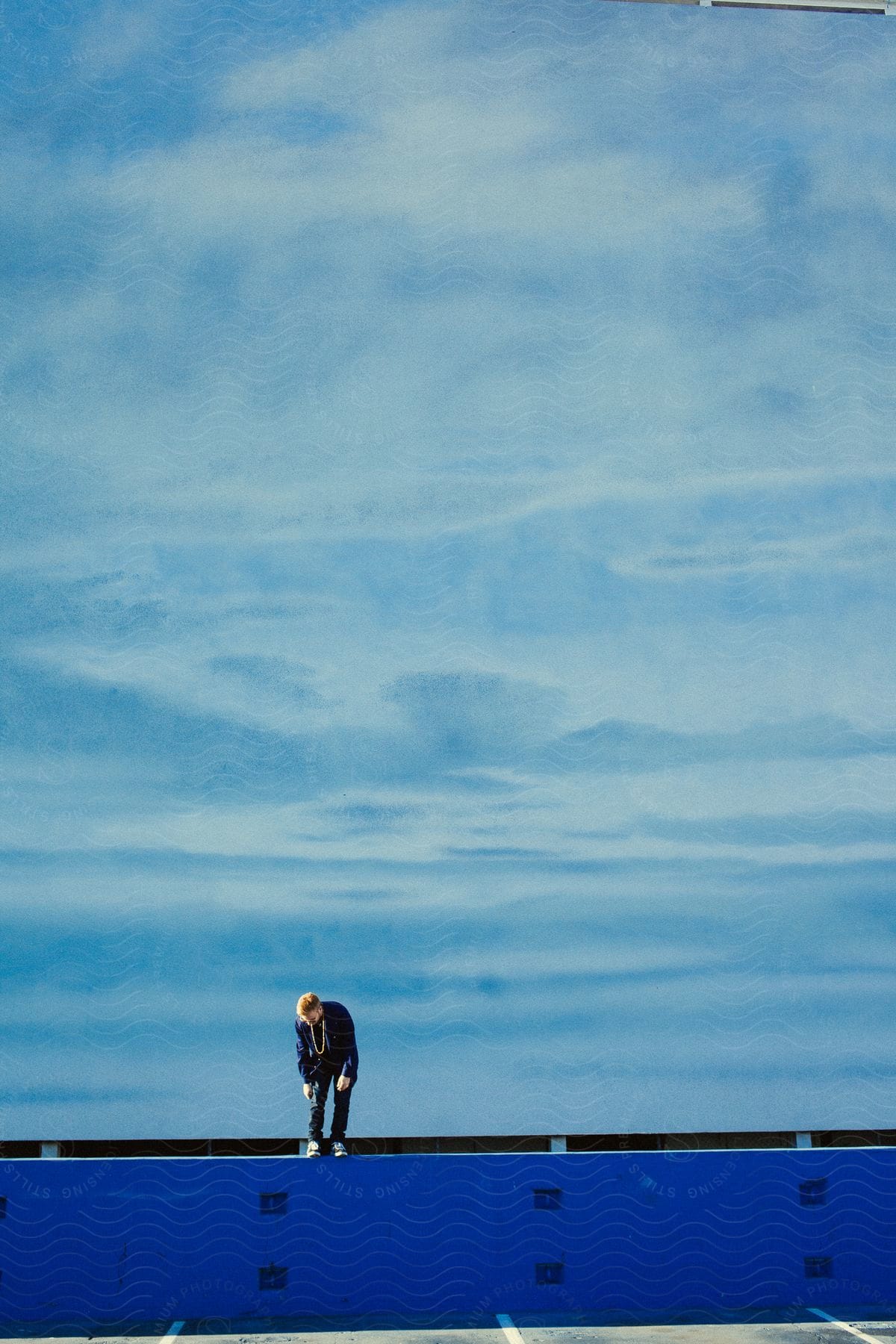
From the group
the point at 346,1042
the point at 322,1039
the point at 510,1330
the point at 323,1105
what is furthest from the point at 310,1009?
the point at 510,1330

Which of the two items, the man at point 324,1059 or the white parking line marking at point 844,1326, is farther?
the man at point 324,1059

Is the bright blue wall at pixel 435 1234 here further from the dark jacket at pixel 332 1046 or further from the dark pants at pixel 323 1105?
the dark jacket at pixel 332 1046

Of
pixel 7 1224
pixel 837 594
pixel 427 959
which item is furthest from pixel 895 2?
pixel 7 1224

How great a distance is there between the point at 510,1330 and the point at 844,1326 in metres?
1.56

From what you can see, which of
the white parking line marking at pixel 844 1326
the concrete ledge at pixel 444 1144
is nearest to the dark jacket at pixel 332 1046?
the concrete ledge at pixel 444 1144

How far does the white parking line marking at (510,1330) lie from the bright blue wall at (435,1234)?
0.39 ft

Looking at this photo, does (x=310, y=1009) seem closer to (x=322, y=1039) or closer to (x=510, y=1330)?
(x=322, y=1039)

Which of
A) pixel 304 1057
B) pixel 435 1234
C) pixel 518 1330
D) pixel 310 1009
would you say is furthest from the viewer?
pixel 304 1057

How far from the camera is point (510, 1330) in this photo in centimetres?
618

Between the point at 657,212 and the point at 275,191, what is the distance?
237cm

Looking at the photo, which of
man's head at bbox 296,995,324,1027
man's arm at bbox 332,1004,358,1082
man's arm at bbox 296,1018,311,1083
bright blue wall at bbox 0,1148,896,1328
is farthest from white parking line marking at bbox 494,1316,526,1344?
man's head at bbox 296,995,324,1027

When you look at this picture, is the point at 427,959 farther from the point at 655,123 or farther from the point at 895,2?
the point at 895,2

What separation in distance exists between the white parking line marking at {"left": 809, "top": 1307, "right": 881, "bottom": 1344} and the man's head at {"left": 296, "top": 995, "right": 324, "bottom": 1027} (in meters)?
2.85

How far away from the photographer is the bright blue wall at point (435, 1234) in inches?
252
